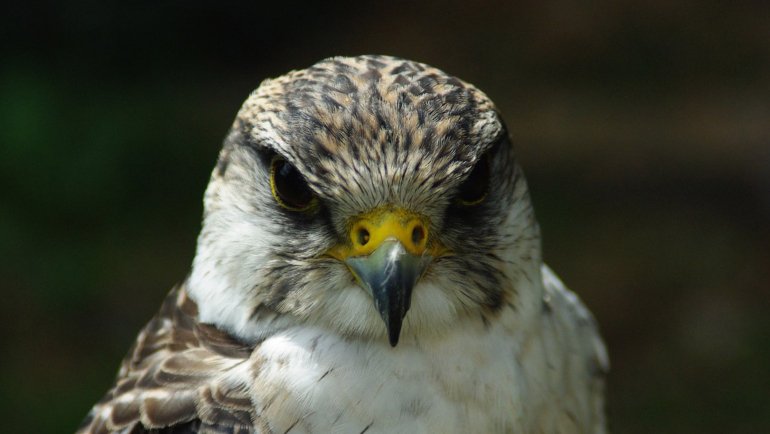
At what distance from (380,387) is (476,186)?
611 millimetres

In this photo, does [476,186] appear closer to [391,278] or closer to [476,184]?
[476,184]

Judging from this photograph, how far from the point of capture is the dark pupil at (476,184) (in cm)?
→ 292

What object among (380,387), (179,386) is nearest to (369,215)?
(380,387)

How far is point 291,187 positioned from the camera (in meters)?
2.92

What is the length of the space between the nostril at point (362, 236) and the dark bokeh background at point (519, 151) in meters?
4.16

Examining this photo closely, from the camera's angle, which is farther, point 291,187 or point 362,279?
point 291,187

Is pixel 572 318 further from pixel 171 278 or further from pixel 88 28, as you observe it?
pixel 88 28

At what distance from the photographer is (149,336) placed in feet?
10.8

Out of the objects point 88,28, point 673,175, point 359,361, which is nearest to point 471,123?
point 359,361

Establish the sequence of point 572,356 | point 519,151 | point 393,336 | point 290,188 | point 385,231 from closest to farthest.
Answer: point 393,336, point 385,231, point 290,188, point 572,356, point 519,151

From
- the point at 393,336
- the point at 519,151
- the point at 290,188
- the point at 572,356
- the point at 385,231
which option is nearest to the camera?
the point at 393,336

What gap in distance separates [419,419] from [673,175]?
19.4ft

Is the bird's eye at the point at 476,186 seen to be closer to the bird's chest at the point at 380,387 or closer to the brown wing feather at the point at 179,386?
the bird's chest at the point at 380,387

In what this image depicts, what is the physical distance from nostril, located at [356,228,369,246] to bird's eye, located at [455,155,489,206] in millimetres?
278
